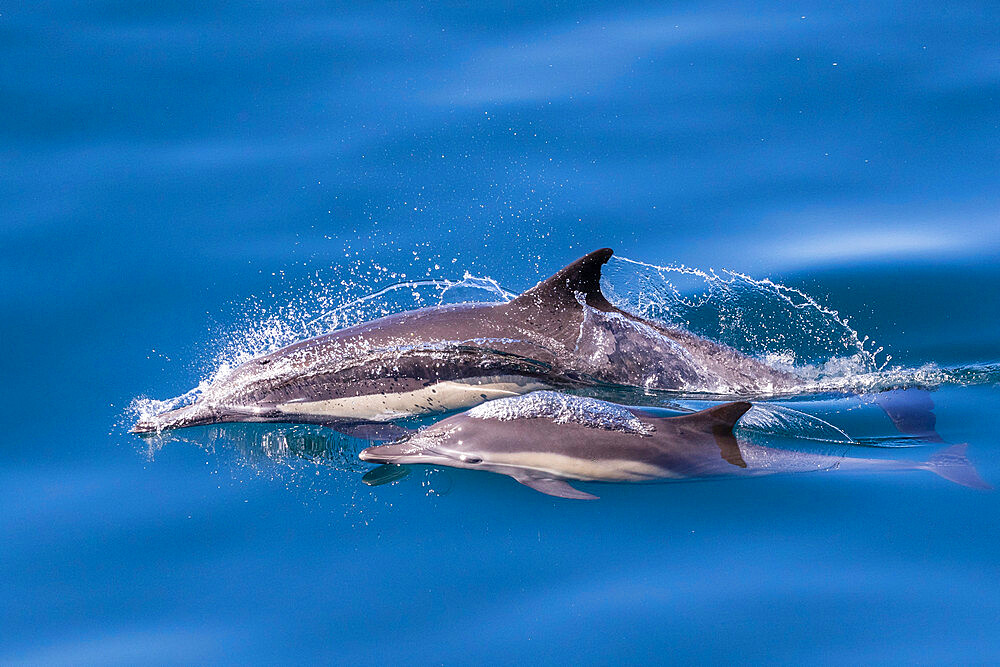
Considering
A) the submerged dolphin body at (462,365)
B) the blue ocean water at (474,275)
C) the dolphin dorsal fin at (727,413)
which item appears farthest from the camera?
the submerged dolphin body at (462,365)

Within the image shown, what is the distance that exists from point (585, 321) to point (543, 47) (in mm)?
4720

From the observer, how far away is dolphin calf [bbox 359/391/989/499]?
544 cm

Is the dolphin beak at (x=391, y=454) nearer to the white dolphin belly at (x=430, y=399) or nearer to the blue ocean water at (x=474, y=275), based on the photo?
the blue ocean water at (x=474, y=275)

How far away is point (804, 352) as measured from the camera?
7.03 m

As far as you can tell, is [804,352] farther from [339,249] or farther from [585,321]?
[339,249]

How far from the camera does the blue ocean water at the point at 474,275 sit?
4.81 metres

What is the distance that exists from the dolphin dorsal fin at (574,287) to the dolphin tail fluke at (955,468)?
2.13m

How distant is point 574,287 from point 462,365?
864mm

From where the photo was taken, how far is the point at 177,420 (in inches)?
247

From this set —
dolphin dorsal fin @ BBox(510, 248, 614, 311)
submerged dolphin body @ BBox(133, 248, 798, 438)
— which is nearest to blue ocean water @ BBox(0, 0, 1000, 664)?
submerged dolphin body @ BBox(133, 248, 798, 438)

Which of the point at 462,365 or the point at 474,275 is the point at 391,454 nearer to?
the point at 462,365

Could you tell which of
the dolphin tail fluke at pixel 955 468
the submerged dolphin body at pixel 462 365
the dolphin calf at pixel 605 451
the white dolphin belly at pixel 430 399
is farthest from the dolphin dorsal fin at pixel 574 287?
the dolphin tail fluke at pixel 955 468

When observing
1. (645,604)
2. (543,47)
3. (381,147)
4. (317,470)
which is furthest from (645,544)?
(543,47)

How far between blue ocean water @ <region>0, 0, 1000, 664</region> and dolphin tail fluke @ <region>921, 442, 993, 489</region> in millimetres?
68
